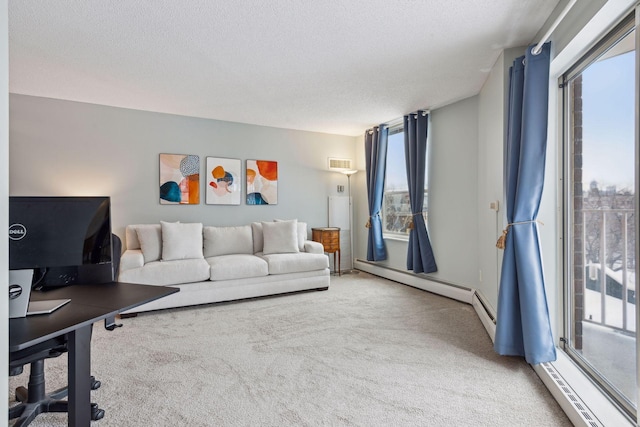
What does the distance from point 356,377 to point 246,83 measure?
117 inches

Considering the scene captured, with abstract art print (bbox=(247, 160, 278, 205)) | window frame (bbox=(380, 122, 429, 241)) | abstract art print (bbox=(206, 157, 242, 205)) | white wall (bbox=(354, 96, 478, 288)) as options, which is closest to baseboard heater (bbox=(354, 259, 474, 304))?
white wall (bbox=(354, 96, 478, 288))

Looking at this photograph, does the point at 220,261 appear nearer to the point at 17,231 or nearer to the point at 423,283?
the point at 423,283

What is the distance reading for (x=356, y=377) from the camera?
2.20 metres

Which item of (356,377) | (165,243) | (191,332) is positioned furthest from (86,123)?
(356,377)

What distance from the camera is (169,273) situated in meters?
3.69

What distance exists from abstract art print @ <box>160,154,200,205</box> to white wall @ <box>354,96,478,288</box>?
3270mm

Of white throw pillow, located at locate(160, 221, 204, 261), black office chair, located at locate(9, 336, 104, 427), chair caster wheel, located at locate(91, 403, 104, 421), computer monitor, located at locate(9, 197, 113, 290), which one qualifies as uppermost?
computer monitor, located at locate(9, 197, 113, 290)

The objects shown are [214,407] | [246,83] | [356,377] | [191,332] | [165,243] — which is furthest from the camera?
[165,243]

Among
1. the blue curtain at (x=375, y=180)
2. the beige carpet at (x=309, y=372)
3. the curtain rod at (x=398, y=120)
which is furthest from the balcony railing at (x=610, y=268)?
the blue curtain at (x=375, y=180)

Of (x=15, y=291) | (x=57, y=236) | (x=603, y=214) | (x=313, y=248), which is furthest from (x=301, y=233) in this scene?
(x=15, y=291)

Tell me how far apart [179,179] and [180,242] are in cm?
103

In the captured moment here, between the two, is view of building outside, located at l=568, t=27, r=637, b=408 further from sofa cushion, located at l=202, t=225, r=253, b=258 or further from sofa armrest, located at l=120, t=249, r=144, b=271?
sofa armrest, located at l=120, t=249, r=144, b=271

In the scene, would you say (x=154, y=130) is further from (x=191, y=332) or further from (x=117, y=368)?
(x=117, y=368)

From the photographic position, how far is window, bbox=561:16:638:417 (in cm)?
183
